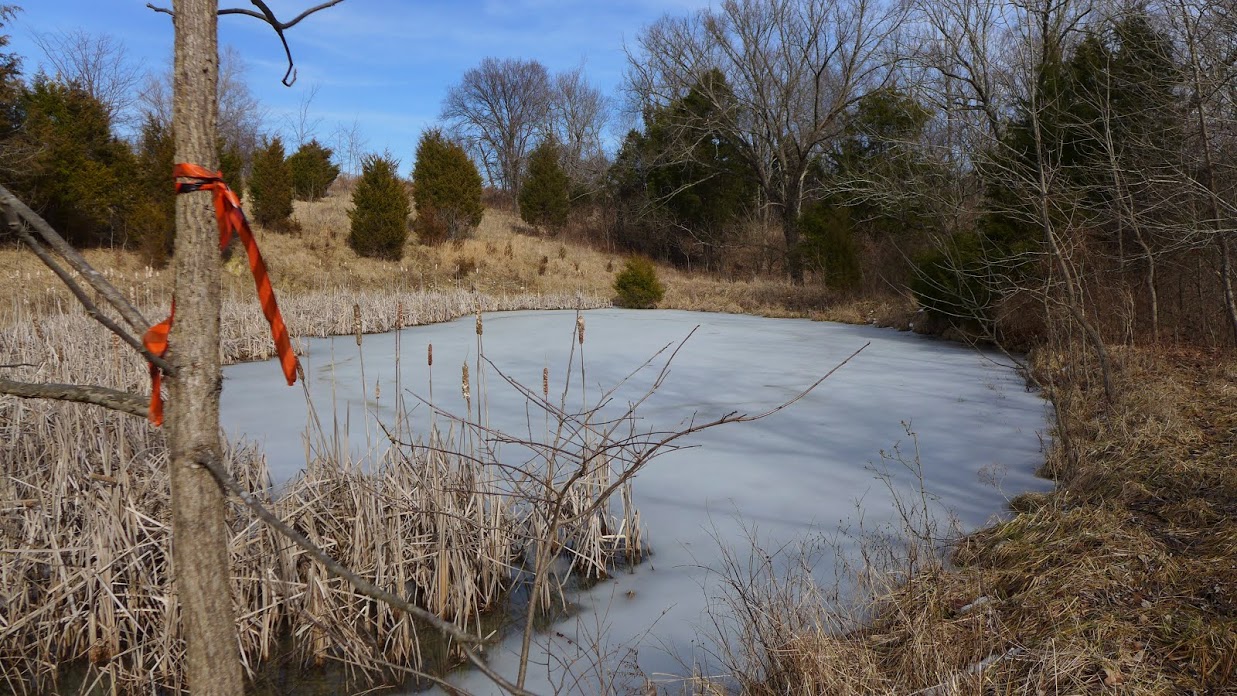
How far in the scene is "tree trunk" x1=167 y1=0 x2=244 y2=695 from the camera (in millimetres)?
785

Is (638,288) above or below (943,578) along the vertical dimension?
above

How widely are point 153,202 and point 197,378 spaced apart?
15.3m

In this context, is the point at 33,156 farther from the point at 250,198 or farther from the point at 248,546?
the point at 248,546

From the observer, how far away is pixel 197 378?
801 mm

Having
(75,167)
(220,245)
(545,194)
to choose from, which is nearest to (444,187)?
(545,194)

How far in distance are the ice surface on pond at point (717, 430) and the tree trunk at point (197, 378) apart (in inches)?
39.2

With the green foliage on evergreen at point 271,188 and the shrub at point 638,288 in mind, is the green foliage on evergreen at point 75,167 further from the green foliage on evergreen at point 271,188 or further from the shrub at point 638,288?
the shrub at point 638,288

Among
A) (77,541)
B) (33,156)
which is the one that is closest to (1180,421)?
(77,541)

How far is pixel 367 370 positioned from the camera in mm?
6824

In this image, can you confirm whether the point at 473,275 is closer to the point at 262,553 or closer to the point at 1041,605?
the point at 262,553

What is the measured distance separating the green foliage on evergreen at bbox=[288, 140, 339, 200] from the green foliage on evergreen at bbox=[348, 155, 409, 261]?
4.02 m

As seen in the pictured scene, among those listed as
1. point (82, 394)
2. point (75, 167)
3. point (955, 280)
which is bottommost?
point (82, 394)

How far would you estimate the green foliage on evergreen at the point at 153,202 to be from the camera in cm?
1316

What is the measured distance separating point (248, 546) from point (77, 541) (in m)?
0.53
